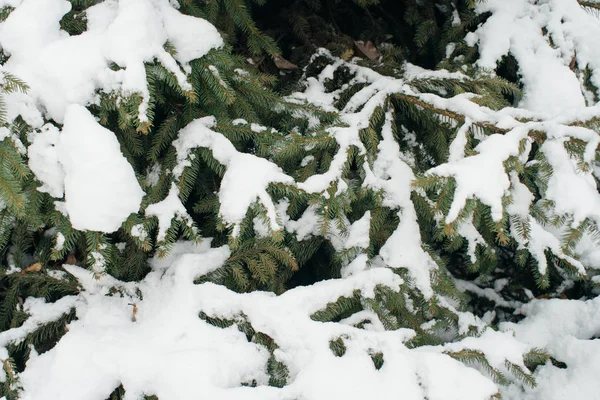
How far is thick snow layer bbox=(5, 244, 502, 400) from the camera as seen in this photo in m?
1.50

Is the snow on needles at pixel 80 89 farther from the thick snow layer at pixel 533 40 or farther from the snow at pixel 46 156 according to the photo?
the thick snow layer at pixel 533 40

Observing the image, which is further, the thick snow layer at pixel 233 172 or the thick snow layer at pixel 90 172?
the thick snow layer at pixel 233 172

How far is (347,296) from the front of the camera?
6.11 feet

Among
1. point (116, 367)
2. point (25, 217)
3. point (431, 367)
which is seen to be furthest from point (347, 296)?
point (25, 217)

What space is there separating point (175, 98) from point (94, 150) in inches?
26.2

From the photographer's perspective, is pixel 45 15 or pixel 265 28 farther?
pixel 265 28

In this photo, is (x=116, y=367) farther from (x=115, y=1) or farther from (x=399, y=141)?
(x=399, y=141)

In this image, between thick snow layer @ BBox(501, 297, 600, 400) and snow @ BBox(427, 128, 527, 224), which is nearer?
snow @ BBox(427, 128, 527, 224)

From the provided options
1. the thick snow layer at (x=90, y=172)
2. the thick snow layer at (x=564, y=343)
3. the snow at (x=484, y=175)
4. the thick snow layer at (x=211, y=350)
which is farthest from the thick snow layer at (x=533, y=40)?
the thick snow layer at (x=90, y=172)

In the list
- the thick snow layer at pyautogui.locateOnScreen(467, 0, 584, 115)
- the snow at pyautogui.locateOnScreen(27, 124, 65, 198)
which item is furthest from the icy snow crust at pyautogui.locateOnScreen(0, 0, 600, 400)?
the thick snow layer at pyautogui.locateOnScreen(467, 0, 584, 115)

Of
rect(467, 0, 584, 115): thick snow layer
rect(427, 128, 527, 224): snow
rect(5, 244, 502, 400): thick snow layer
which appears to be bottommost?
rect(5, 244, 502, 400): thick snow layer

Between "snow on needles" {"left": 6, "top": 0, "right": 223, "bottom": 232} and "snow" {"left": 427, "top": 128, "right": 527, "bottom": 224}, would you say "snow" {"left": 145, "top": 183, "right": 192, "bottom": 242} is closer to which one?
"snow on needles" {"left": 6, "top": 0, "right": 223, "bottom": 232}

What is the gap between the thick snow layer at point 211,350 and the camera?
4.91 feet

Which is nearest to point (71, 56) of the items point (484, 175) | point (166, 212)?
point (166, 212)
